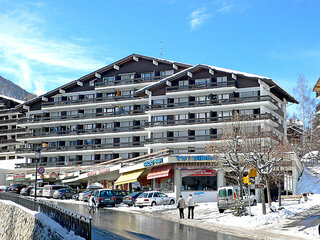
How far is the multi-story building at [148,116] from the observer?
50.9 metres

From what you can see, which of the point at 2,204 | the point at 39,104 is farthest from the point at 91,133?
the point at 2,204

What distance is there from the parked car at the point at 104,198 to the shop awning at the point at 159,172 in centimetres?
736

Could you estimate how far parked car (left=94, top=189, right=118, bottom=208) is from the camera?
128 feet

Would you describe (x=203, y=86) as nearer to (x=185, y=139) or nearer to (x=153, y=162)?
(x=185, y=139)

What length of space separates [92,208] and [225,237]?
14.0 m

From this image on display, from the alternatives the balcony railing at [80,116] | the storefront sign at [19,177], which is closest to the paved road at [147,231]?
the balcony railing at [80,116]

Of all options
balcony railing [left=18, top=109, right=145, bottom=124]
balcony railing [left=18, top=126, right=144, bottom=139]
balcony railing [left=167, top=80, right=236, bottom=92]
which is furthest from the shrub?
balcony railing [left=18, top=109, right=145, bottom=124]

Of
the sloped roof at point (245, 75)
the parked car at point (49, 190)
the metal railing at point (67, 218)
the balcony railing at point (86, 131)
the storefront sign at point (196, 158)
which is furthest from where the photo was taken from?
the balcony railing at point (86, 131)

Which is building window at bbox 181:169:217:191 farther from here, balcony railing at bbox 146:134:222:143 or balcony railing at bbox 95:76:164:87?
balcony railing at bbox 95:76:164:87

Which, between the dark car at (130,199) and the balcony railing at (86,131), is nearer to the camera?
the dark car at (130,199)

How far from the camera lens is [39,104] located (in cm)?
7938

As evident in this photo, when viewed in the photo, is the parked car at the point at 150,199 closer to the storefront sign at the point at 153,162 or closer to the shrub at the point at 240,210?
the storefront sign at the point at 153,162

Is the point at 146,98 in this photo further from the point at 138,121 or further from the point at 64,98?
the point at 64,98

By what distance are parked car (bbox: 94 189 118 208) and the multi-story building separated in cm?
769
